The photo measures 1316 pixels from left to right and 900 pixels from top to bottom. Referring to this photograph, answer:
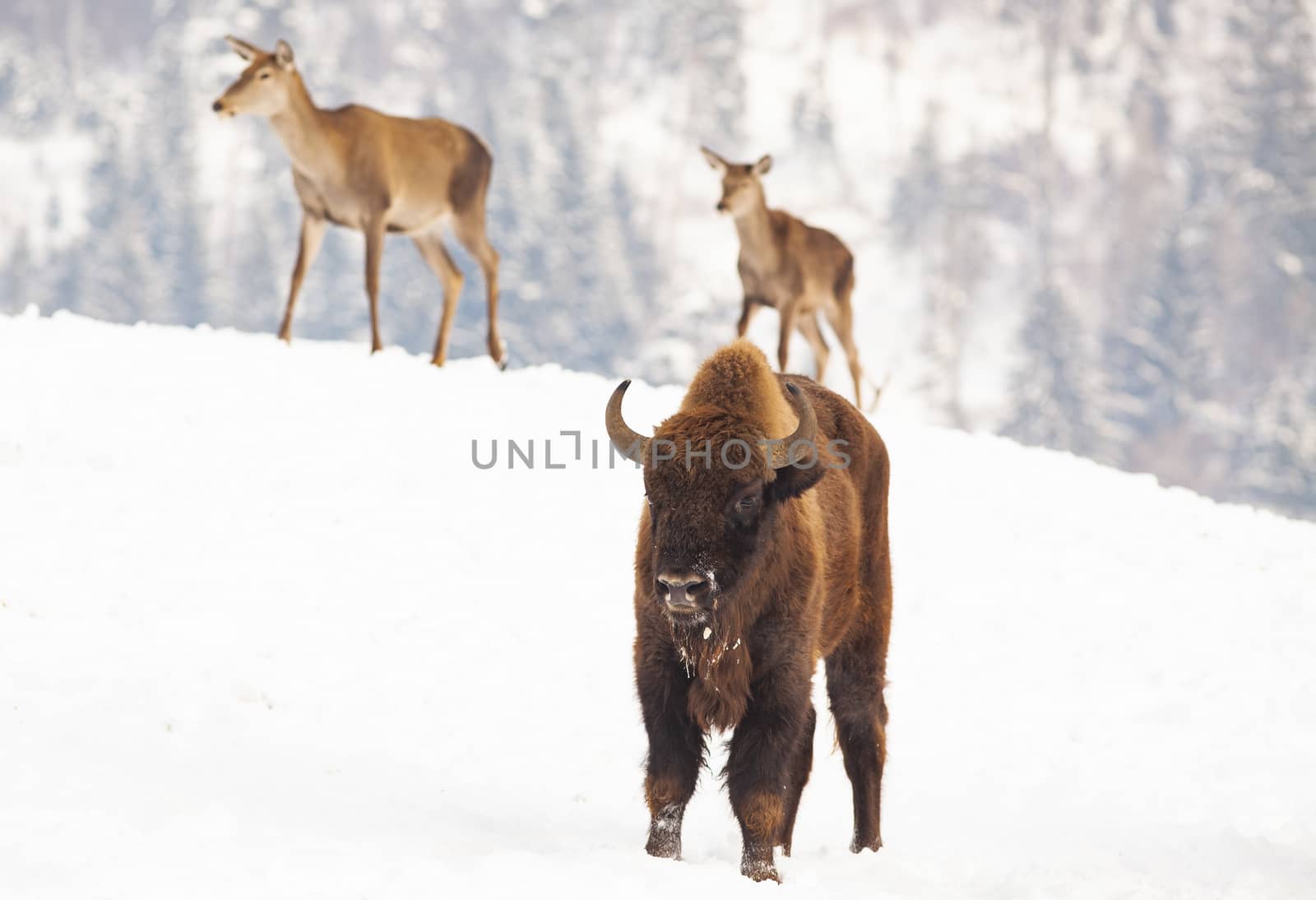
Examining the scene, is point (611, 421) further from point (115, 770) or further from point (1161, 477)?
point (1161, 477)

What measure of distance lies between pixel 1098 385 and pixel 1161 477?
6.36 meters

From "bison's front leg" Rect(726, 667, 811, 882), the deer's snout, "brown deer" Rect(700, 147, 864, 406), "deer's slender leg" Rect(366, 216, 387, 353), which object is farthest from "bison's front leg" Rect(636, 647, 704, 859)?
"brown deer" Rect(700, 147, 864, 406)

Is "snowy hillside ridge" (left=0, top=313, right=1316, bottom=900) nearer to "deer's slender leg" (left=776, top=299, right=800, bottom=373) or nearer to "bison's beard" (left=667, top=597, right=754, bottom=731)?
"bison's beard" (left=667, top=597, right=754, bottom=731)

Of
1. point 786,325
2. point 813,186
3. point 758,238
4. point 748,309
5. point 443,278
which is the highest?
point 813,186

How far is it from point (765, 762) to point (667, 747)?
1.35ft

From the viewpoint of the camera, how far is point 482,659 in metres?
10.6

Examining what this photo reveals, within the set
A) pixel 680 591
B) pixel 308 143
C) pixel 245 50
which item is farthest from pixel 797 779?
pixel 245 50

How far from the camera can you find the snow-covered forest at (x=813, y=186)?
7275 centimetres

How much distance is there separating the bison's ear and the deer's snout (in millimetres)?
637

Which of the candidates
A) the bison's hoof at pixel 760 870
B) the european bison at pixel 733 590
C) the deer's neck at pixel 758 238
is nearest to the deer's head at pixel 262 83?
the deer's neck at pixel 758 238

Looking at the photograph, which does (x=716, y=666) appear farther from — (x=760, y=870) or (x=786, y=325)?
(x=786, y=325)

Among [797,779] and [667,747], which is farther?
[797,779]

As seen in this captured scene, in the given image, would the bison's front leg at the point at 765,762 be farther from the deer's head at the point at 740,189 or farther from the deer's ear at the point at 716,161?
the deer's ear at the point at 716,161

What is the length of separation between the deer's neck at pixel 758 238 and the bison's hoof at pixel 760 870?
43.3ft
